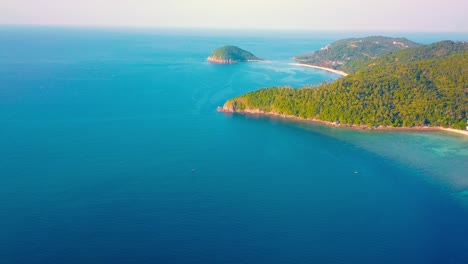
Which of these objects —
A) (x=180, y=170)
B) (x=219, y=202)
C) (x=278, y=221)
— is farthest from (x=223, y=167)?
(x=278, y=221)

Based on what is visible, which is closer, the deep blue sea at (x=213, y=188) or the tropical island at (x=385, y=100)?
the deep blue sea at (x=213, y=188)

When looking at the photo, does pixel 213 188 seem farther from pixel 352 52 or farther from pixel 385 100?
pixel 352 52

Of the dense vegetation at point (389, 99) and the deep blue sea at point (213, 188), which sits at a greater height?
the dense vegetation at point (389, 99)

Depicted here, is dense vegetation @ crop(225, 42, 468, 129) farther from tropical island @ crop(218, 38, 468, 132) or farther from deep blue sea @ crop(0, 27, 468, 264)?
deep blue sea @ crop(0, 27, 468, 264)

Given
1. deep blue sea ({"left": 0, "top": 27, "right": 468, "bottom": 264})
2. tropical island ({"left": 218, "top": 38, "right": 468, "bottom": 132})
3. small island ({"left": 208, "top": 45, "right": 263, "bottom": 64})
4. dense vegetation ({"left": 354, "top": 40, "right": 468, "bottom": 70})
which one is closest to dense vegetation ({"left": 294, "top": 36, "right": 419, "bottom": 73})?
small island ({"left": 208, "top": 45, "right": 263, "bottom": 64})

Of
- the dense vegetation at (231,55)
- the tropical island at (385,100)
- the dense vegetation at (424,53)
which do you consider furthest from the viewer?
the dense vegetation at (231,55)

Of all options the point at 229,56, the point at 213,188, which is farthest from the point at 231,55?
the point at 213,188

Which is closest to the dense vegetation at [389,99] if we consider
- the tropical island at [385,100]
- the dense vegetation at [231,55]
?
the tropical island at [385,100]

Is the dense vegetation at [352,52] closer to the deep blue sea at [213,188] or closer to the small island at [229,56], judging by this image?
the small island at [229,56]
